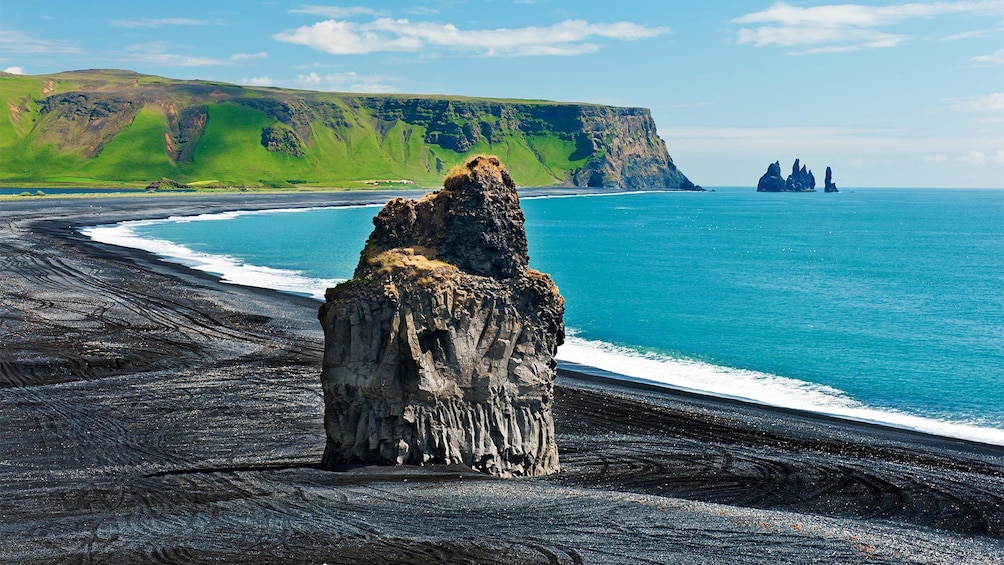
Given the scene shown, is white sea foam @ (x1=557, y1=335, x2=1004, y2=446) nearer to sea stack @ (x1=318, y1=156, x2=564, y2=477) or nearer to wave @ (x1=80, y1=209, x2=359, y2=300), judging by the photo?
sea stack @ (x1=318, y1=156, x2=564, y2=477)

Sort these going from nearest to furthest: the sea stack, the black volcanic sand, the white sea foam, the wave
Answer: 1. the black volcanic sand
2. the sea stack
3. the white sea foam
4. the wave

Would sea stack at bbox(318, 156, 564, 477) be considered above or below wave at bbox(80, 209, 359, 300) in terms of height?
above

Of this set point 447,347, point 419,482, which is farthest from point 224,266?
point 419,482

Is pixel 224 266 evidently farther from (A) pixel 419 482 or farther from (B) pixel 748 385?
(A) pixel 419 482

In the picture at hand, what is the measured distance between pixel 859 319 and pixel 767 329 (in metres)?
9.86

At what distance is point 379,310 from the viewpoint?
2456 cm

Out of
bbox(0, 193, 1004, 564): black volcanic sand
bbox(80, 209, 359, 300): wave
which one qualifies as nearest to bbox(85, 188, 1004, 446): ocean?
bbox(80, 209, 359, 300): wave

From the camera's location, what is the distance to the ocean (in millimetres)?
42031

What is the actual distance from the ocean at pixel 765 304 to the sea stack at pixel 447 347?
57.7 ft

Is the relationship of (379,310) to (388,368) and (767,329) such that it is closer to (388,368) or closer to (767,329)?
(388,368)

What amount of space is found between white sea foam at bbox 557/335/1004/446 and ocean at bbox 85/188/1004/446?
13cm

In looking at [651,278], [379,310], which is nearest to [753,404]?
[379,310]

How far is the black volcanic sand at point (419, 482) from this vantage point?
1972 cm

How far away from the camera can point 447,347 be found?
24.9 meters
